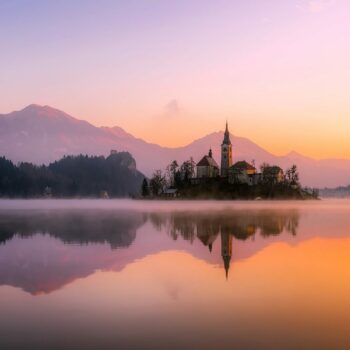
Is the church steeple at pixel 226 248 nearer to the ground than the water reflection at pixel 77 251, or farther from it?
farther from it

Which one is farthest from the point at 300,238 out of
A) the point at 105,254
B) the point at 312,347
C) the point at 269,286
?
the point at 312,347

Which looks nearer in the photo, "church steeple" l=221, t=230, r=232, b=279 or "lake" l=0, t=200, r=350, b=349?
"lake" l=0, t=200, r=350, b=349

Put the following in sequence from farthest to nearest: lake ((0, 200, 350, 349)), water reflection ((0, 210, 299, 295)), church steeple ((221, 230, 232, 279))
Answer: church steeple ((221, 230, 232, 279)) < water reflection ((0, 210, 299, 295)) < lake ((0, 200, 350, 349))

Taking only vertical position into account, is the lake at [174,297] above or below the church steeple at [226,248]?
below

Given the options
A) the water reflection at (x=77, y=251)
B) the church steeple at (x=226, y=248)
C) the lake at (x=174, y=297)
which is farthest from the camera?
the church steeple at (x=226, y=248)

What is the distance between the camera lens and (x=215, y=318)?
53.6ft

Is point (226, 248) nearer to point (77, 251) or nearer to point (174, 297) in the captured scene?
point (77, 251)

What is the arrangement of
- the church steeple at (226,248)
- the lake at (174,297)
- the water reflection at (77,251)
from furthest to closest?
the church steeple at (226,248), the water reflection at (77,251), the lake at (174,297)

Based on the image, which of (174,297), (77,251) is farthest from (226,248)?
(174,297)

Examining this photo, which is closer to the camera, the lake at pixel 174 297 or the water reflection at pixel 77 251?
the lake at pixel 174 297

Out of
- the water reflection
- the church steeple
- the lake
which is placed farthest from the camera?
the church steeple

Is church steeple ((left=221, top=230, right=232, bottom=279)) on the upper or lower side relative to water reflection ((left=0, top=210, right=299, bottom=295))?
upper

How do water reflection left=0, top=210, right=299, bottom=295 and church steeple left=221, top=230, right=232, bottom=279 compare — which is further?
church steeple left=221, top=230, right=232, bottom=279

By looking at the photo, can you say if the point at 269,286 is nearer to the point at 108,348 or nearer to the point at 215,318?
the point at 215,318
